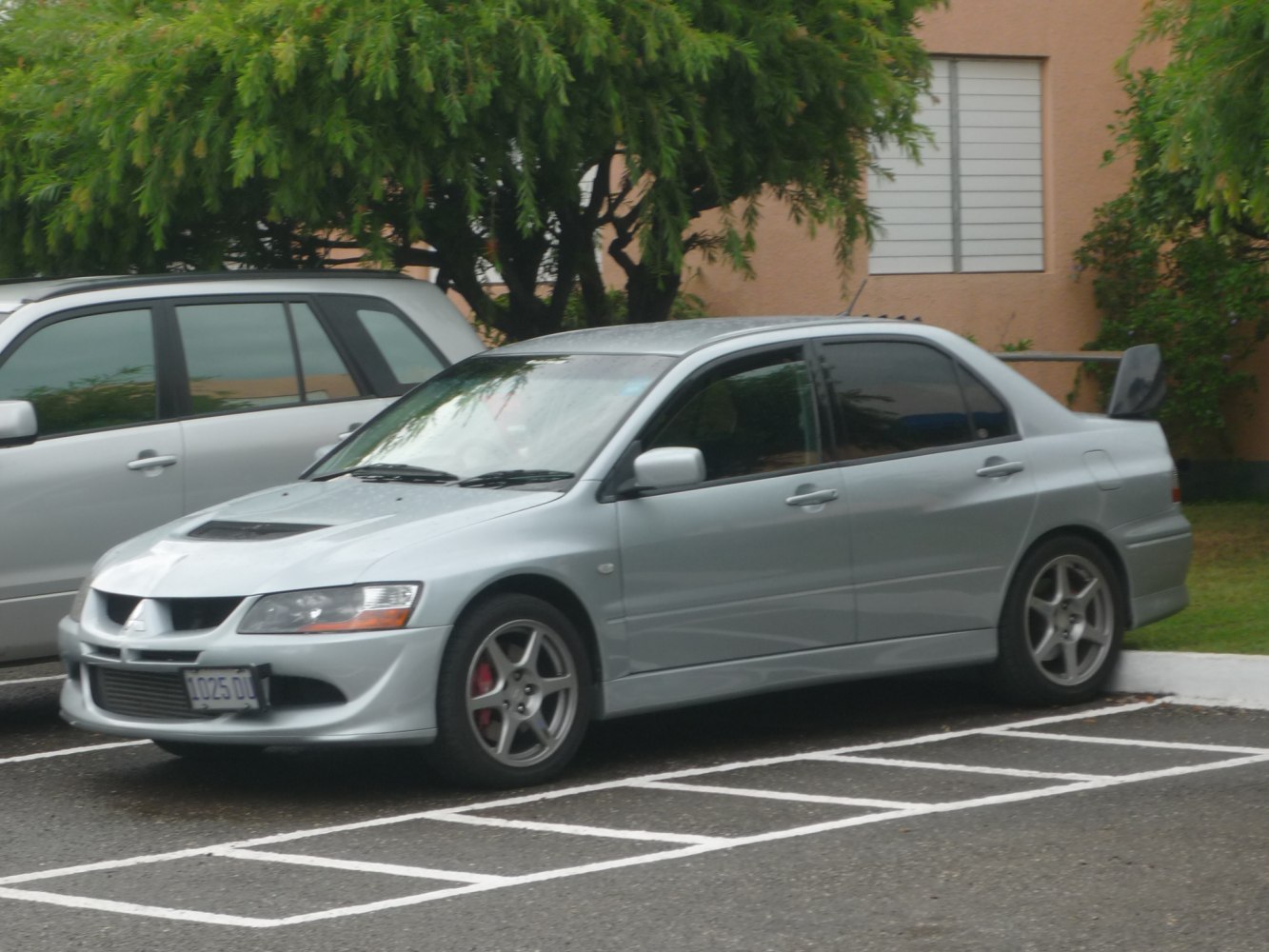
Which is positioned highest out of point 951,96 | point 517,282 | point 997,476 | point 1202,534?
point 951,96

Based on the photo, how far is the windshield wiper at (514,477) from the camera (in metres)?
7.46

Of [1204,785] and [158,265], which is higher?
[158,265]

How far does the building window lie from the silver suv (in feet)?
26.6

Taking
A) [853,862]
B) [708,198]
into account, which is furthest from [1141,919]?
[708,198]

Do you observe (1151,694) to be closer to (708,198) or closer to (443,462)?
(443,462)

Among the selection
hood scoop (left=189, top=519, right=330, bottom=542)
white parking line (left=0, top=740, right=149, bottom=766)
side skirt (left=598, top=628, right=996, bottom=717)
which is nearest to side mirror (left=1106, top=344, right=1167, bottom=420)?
side skirt (left=598, top=628, right=996, bottom=717)

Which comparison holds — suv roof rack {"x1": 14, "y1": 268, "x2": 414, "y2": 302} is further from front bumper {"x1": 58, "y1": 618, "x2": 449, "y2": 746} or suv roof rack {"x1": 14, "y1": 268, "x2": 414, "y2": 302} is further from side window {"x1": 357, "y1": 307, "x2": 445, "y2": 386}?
front bumper {"x1": 58, "y1": 618, "x2": 449, "y2": 746}

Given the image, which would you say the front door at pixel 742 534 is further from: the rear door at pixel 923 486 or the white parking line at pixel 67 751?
the white parking line at pixel 67 751

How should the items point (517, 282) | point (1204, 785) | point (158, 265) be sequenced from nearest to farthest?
point (1204, 785), point (158, 265), point (517, 282)

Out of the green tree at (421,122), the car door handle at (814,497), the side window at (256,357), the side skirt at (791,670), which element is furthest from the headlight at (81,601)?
the green tree at (421,122)

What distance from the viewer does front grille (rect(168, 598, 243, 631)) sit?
6.96 metres

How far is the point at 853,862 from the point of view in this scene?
236 inches

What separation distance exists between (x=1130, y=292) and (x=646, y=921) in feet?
43.6

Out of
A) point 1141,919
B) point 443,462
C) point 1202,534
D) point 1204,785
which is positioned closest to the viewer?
point 1141,919
